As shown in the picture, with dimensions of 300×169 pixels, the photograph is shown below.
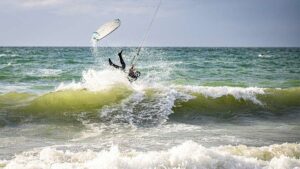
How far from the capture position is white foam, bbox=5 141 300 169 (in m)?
7.72

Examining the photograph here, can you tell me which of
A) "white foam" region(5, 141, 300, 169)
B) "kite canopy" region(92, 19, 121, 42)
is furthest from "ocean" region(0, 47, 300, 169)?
"kite canopy" region(92, 19, 121, 42)

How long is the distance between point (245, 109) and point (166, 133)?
214 inches

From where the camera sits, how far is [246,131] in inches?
477

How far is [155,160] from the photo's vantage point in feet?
25.9

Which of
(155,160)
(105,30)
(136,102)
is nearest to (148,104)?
(136,102)

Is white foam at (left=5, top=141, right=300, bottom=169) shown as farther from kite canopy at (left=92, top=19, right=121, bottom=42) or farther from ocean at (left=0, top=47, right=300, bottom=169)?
kite canopy at (left=92, top=19, right=121, bottom=42)

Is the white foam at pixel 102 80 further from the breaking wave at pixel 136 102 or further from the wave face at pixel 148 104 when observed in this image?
the wave face at pixel 148 104

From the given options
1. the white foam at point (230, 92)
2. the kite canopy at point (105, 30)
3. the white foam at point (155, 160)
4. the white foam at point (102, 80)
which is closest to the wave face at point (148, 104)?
the white foam at point (230, 92)

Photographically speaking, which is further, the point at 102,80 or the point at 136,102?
the point at 102,80

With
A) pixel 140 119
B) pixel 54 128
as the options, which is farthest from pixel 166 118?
pixel 54 128

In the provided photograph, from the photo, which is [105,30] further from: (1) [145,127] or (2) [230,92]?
(1) [145,127]

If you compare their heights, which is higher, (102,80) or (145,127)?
(145,127)

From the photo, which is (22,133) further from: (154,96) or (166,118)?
(154,96)

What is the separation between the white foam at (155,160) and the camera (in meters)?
7.72
